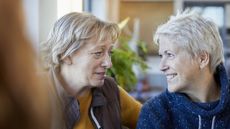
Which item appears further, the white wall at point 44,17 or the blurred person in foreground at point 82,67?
the blurred person in foreground at point 82,67

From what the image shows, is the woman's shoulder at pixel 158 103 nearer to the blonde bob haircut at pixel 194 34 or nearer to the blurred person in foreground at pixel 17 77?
the blonde bob haircut at pixel 194 34

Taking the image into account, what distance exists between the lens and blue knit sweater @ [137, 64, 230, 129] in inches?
60.9

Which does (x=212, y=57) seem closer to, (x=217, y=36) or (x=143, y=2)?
(x=217, y=36)

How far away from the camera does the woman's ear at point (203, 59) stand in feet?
5.07

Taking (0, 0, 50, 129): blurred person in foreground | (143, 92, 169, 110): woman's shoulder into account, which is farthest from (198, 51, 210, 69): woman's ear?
(0, 0, 50, 129): blurred person in foreground

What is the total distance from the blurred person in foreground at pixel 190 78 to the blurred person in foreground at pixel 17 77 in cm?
103

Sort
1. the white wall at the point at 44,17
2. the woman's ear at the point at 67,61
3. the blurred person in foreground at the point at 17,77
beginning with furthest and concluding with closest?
1. the woman's ear at the point at 67,61
2. the white wall at the point at 44,17
3. the blurred person in foreground at the point at 17,77

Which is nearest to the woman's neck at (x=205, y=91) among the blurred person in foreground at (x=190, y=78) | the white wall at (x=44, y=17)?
the blurred person in foreground at (x=190, y=78)

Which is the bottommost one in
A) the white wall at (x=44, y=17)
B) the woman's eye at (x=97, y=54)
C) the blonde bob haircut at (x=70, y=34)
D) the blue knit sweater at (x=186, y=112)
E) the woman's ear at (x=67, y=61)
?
the blue knit sweater at (x=186, y=112)

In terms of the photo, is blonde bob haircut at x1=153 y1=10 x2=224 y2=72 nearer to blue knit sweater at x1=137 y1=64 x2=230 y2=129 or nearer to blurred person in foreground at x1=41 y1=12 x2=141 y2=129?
blue knit sweater at x1=137 y1=64 x2=230 y2=129

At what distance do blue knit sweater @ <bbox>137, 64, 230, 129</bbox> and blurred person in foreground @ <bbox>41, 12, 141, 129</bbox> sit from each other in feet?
0.60

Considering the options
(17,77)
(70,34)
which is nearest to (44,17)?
(70,34)

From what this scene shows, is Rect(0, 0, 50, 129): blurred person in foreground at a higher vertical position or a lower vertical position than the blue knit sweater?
higher

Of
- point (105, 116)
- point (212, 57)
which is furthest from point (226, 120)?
point (105, 116)
